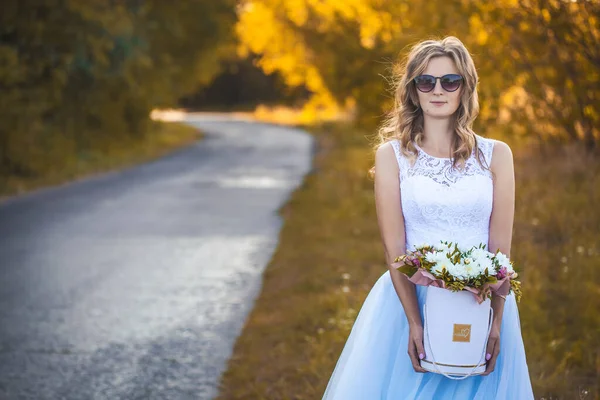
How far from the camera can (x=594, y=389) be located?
4.87 m

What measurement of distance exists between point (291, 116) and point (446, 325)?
49.9 meters

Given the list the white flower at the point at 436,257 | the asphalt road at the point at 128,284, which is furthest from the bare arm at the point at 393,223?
the asphalt road at the point at 128,284

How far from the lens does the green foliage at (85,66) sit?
52.1 feet

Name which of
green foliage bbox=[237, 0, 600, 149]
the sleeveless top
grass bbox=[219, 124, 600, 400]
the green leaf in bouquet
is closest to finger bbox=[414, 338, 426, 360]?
the green leaf in bouquet

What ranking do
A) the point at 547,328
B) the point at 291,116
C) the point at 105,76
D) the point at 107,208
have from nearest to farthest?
the point at 547,328 → the point at 107,208 → the point at 105,76 → the point at 291,116

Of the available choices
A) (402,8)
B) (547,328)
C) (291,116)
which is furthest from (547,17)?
(291,116)

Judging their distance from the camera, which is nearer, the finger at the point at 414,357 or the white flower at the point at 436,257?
the white flower at the point at 436,257

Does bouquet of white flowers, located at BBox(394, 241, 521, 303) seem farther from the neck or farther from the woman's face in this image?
the woman's face

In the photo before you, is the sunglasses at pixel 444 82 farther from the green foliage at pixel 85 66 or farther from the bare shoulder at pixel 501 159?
the green foliage at pixel 85 66

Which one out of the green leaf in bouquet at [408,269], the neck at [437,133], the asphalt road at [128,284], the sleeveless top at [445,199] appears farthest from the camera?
→ the asphalt road at [128,284]

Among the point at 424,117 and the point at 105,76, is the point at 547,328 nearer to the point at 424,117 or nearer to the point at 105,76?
the point at 424,117

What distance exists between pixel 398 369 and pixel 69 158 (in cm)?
1736

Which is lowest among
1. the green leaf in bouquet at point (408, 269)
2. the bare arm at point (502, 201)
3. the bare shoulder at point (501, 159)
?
the green leaf in bouquet at point (408, 269)

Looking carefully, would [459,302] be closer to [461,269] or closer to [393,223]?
[461,269]
